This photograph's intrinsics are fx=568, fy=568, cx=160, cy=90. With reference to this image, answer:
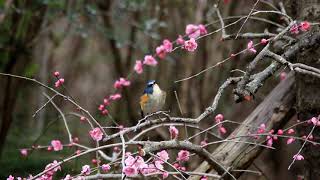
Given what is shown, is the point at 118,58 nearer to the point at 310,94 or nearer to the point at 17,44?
the point at 17,44

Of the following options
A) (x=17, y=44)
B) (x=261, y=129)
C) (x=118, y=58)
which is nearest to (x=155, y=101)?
(x=261, y=129)

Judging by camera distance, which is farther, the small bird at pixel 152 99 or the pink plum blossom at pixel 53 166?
the small bird at pixel 152 99

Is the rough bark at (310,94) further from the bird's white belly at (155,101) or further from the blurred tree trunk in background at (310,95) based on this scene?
the bird's white belly at (155,101)

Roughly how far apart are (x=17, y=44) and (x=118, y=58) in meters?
1.46

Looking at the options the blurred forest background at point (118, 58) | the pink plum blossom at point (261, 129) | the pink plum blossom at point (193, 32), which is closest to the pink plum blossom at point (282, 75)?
the blurred forest background at point (118, 58)

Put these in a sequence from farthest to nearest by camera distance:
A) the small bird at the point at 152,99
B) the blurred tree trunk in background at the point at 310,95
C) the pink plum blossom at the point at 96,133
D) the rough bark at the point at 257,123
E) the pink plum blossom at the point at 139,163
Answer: the rough bark at the point at 257,123, the small bird at the point at 152,99, the blurred tree trunk in background at the point at 310,95, the pink plum blossom at the point at 96,133, the pink plum blossom at the point at 139,163

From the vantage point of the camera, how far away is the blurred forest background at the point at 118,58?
602cm

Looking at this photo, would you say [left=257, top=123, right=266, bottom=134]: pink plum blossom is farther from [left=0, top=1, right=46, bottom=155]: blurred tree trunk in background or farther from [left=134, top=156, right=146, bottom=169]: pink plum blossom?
[left=0, top=1, right=46, bottom=155]: blurred tree trunk in background

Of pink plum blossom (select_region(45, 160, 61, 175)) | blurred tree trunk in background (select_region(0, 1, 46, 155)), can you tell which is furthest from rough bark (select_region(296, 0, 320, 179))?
blurred tree trunk in background (select_region(0, 1, 46, 155))

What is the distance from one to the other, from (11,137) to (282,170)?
3735mm

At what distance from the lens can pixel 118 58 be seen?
7.25m

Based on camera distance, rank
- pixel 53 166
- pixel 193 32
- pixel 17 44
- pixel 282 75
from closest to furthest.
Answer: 1. pixel 53 166
2. pixel 193 32
3. pixel 282 75
4. pixel 17 44

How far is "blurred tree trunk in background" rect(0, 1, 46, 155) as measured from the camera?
6074 millimetres

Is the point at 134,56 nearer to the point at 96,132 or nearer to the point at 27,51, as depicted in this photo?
the point at 27,51
